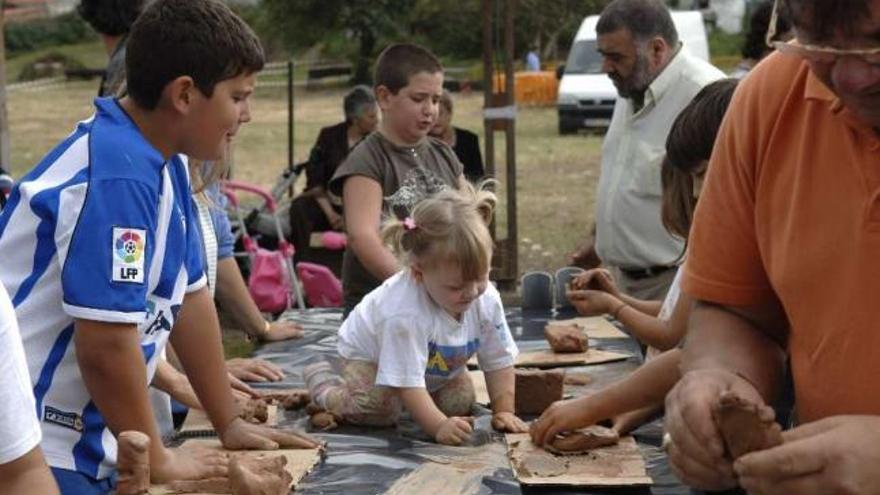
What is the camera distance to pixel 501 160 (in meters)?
19.9

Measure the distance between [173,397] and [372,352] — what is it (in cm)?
56

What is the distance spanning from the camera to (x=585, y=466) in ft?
11.7

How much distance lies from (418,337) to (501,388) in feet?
1.13

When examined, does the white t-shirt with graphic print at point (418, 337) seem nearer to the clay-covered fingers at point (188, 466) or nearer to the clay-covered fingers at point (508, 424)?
the clay-covered fingers at point (508, 424)

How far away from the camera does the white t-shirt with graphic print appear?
3877 millimetres

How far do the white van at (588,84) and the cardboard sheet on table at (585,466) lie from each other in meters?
19.4

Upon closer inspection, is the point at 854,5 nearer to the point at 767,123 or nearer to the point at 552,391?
the point at 767,123

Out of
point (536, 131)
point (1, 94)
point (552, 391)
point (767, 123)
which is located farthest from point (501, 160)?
point (767, 123)

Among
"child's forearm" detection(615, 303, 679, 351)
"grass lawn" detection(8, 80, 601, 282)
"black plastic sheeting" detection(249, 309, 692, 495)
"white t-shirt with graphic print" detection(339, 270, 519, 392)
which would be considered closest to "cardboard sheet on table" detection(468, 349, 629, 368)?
"black plastic sheeting" detection(249, 309, 692, 495)

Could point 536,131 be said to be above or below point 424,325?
below

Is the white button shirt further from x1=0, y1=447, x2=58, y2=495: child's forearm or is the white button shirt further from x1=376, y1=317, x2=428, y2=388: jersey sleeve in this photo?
x1=0, y1=447, x2=58, y2=495: child's forearm

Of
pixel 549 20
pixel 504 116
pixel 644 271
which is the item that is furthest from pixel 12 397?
pixel 549 20

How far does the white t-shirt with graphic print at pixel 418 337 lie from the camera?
3877 mm

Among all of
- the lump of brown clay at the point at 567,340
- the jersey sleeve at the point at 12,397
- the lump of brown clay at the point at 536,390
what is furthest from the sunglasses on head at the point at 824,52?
the lump of brown clay at the point at 567,340
